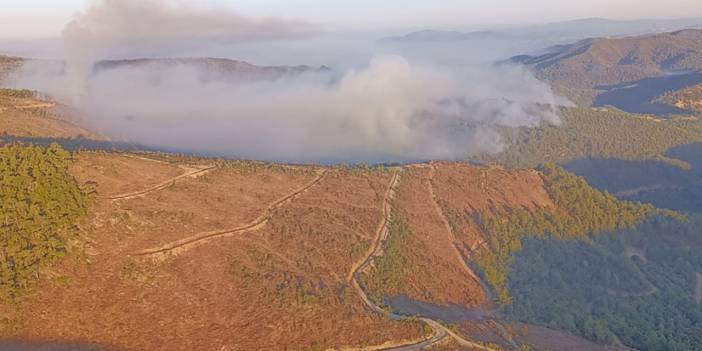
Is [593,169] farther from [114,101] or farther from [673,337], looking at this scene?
[114,101]

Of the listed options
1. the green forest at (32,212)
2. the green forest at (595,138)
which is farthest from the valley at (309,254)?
the green forest at (595,138)

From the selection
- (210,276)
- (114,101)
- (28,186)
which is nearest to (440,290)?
(210,276)

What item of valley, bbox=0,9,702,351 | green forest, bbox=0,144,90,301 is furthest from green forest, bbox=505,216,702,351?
green forest, bbox=0,144,90,301

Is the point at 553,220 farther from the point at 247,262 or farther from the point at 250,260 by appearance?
the point at 247,262

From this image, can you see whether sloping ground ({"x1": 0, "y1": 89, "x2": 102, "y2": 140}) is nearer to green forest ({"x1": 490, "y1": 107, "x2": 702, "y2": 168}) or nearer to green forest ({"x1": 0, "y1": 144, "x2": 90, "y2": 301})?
green forest ({"x1": 0, "y1": 144, "x2": 90, "y2": 301})

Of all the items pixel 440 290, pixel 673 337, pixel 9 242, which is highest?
pixel 9 242

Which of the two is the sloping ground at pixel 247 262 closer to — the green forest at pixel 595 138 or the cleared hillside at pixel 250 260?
the cleared hillside at pixel 250 260
